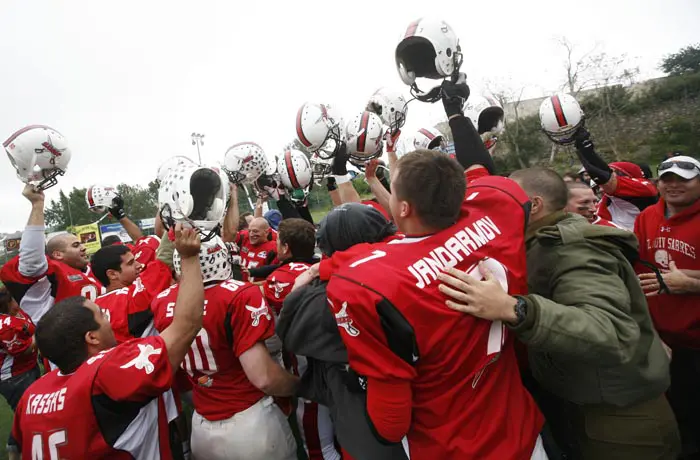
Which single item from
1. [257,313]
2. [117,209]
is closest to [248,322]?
[257,313]

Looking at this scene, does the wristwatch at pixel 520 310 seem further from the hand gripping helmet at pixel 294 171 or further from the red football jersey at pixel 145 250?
the red football jersey at pixel 145 250

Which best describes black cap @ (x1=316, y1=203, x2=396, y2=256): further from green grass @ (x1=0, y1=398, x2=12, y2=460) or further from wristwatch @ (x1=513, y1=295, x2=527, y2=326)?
green grass @ (x1=0, y1=398, x2=12, y2=460)

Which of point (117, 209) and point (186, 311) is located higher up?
point (117, 209)

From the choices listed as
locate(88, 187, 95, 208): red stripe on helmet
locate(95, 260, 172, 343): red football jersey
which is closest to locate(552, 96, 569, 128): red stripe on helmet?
locate(95, 260, 172, 343): red football jersey

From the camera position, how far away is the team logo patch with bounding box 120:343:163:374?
1.93 meters

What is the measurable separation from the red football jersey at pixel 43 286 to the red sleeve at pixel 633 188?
622cm

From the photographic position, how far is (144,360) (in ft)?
6.43

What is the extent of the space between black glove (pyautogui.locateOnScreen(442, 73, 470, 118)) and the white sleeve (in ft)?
12.7

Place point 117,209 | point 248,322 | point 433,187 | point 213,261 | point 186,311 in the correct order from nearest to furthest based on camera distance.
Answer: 1. point 433,187
2. point 186,311
3. point 248,322
4. point 213,261
5. point 117,209

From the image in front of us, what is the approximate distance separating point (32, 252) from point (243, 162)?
88.4 inches

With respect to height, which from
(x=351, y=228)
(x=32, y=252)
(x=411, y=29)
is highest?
(x=411, y=29)

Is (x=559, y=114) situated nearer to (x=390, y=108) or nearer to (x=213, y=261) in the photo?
(x=390, y=108)

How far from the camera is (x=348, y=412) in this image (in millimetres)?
1943

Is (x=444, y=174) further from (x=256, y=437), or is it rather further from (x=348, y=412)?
(x=256, y=437)
